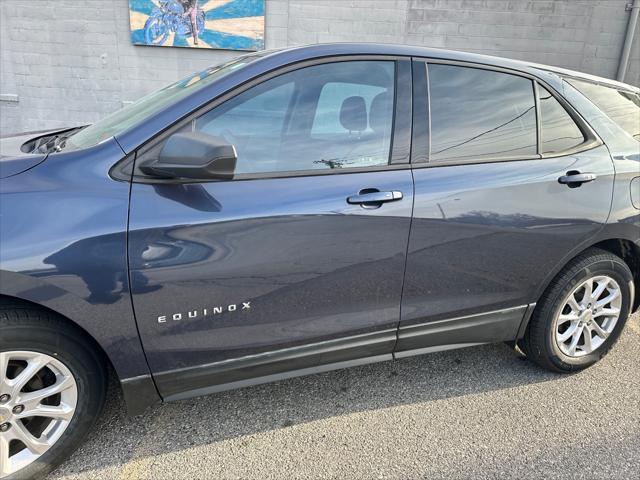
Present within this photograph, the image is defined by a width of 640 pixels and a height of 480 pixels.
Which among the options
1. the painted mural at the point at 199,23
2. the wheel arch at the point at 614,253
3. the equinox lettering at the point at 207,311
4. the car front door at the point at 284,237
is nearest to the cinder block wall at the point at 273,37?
the painted mural at the point at 199,23

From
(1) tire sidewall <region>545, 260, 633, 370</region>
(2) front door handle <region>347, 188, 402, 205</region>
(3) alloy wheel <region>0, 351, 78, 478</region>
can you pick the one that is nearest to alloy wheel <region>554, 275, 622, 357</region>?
(1) tire sidewall <region>545, 260, 633, 370</region>

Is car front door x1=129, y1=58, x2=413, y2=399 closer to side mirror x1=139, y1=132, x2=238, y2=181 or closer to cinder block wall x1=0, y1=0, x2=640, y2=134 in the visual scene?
side mirror x1=139, y1=132, x2=238, y2=181

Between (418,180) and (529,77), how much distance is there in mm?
937

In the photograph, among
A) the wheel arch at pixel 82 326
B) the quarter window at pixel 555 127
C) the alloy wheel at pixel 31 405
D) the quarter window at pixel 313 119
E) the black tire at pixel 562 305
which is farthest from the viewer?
the black tire at pixel 562 305

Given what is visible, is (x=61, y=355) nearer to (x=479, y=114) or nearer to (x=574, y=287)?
(x=479, y=114)

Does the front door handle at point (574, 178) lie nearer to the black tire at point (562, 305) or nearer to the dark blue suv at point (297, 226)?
the dark blue suv at point (297, 226)

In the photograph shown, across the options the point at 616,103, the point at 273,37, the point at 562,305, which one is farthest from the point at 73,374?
the point at 273,37

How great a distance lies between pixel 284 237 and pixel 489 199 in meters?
1.02

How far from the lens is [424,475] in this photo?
1985mm

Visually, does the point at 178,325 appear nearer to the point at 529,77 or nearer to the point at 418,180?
the point at 418,180

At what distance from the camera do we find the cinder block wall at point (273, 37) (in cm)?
729

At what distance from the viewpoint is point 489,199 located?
7.23ft

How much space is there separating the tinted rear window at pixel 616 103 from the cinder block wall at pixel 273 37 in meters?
5.27

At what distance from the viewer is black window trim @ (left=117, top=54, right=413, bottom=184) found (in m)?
1.79
